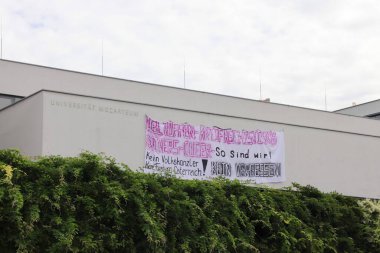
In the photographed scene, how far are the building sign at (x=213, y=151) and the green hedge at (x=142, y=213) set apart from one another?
8.47 metres

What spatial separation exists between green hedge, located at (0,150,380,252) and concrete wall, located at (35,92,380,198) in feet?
28.3

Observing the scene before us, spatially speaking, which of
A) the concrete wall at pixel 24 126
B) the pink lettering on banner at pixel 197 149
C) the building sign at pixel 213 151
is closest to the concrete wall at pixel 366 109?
the building sign at pixel 213 151

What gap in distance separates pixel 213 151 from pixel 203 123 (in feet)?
3.56

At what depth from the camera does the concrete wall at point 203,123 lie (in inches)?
743

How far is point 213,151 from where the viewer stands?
72.3 feet

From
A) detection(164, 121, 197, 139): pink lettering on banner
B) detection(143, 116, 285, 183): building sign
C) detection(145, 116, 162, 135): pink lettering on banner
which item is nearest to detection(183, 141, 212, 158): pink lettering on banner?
detection(143, 116, 285, 183): building sign

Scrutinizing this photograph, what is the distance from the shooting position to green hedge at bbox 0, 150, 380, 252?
8.41 m

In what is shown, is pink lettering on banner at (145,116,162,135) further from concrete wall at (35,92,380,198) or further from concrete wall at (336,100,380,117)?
concrete wall at (336,100,380,117)

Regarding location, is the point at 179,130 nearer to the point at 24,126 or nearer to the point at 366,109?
the point at 24,126

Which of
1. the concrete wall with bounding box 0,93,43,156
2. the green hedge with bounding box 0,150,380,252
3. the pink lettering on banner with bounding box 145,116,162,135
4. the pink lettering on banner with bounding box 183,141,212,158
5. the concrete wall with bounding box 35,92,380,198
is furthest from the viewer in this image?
the pink lettering on banner with bounding box 183,141,212,158

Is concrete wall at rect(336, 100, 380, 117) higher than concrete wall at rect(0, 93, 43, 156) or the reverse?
higher

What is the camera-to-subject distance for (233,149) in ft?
74.1

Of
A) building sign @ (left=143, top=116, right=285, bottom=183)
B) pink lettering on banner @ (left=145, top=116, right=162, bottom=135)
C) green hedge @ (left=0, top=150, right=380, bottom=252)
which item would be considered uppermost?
pink lettering on banner @ (left=145, top=116, right=162, bottom=135)

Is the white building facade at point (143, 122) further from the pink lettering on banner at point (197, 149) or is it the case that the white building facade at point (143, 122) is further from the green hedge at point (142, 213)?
the green hedge at point (142, 213)
